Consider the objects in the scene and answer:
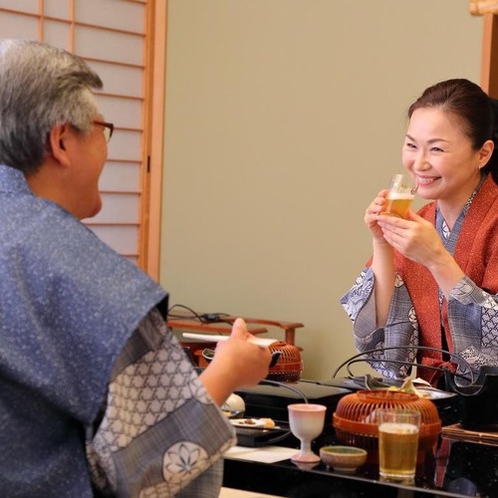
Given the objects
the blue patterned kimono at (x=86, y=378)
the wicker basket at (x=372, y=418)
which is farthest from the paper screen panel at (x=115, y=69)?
the blue patterned kimono at (x=86, y=378)

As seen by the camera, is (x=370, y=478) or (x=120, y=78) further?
(x=120, y=78)

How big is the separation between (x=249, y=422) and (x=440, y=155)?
1156mm

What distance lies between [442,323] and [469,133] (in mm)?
551

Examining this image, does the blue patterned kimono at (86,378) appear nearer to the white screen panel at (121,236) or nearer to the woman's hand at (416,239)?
the woman's hand at (416,239)

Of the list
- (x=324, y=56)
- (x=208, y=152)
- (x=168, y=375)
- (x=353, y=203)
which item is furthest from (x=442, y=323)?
(x=208, y=152)

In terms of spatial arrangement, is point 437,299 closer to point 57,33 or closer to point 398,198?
point 398,198

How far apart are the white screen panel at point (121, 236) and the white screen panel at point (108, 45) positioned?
85 centimetres

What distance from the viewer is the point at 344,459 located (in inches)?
74.4

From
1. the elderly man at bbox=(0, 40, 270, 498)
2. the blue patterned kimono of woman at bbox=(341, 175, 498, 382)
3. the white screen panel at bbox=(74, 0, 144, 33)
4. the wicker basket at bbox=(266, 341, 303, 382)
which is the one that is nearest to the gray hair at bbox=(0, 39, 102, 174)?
the elderly man at bbox=(0, 40, 270, 498)

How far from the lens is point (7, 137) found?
1.62 metres

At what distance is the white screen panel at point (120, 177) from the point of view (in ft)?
17.6

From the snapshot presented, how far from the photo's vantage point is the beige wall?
466 cm

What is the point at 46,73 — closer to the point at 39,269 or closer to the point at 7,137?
the point at 7,137

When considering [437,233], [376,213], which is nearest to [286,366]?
[376,213]
